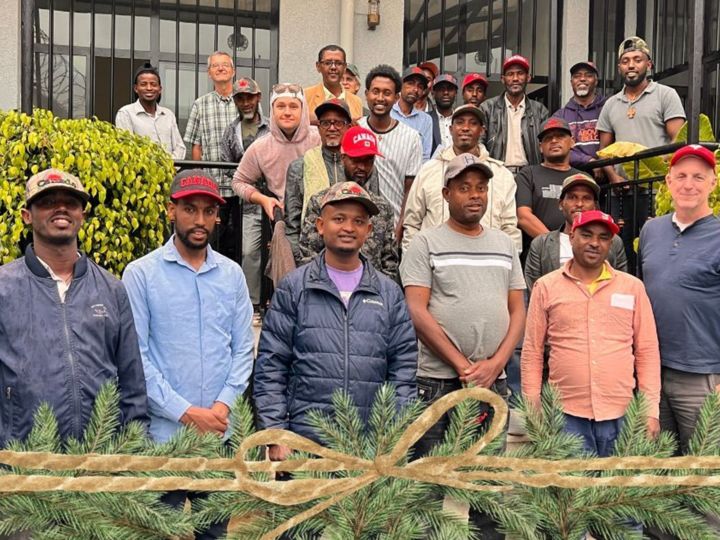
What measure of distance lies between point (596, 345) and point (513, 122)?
10.6 feet

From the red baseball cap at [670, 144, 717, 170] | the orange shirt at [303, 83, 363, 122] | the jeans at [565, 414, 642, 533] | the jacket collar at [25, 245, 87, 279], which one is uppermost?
the orange shirt at [303, 83, 363, 122]

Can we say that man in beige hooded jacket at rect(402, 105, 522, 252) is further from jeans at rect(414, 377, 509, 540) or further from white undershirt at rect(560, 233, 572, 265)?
jeans at rect(414, 377, 509, 540)

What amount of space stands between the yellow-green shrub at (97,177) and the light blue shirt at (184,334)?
131cm

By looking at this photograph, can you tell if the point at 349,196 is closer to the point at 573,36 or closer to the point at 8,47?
the point at 8,47

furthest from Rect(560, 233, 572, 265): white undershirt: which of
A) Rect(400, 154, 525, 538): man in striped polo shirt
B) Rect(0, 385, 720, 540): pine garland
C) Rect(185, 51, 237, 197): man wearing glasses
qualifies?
Rect(0, 385, 720, 540): pine garland

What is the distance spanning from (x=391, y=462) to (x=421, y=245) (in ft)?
9.52

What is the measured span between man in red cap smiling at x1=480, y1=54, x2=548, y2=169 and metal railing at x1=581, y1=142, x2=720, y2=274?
1.63ft

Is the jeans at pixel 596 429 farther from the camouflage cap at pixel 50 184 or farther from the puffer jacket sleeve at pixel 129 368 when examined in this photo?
the camouflage cap at pixel 50 184

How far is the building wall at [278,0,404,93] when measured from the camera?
888 centimetres

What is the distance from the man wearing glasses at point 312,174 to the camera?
4.60m

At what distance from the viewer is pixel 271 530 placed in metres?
1.05

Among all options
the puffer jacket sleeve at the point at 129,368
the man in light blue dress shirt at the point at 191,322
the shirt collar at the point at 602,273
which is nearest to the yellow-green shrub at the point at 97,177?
the man in light blue dress shirt at the point at 191,322

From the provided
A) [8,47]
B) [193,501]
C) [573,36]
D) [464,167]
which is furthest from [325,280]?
[573,36]

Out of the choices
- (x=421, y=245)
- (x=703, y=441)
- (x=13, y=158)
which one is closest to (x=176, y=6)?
(x=13, y=158)
